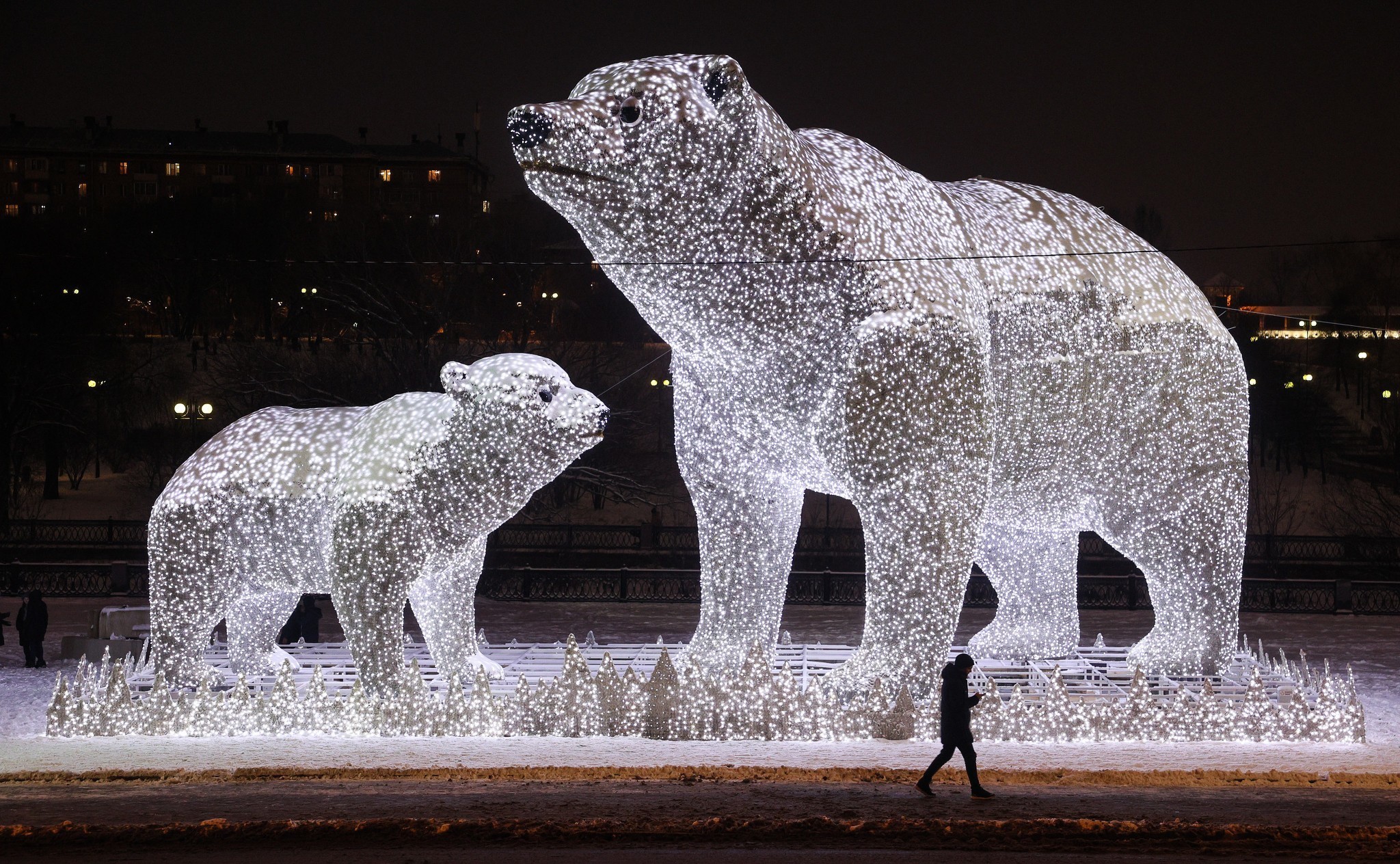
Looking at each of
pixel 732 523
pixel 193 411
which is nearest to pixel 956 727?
pixel 732 523

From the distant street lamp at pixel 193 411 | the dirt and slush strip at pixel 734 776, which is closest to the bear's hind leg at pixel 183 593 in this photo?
the dirt and slush strip at pixel 734 776

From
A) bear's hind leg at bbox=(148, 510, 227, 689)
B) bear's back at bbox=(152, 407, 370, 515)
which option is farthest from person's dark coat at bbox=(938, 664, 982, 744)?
bear's hind leg at bbox=(148, 510, 227, 689)

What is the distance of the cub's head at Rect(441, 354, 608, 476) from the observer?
6605mm

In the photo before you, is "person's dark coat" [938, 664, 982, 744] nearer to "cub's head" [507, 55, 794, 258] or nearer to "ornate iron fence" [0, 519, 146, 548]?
"cub's head" [507, 55, 794, 258]

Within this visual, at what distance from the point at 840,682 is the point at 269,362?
43.8 ft

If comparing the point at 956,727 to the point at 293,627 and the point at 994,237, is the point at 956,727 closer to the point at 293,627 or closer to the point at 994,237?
the point at 994,237

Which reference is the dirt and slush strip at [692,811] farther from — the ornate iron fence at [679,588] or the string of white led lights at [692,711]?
the ornate iron fence at [679,588]

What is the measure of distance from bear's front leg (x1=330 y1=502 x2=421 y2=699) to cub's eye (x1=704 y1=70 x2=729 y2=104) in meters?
2.60

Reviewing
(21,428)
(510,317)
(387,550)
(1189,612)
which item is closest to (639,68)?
(387,550)

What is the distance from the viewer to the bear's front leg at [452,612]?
7.21 metres

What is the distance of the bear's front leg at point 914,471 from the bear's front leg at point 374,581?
90.6 inches

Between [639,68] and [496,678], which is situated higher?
[639,68]

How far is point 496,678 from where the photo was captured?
745 centimetres

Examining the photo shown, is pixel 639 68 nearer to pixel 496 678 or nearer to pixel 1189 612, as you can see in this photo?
pixel 496 678
